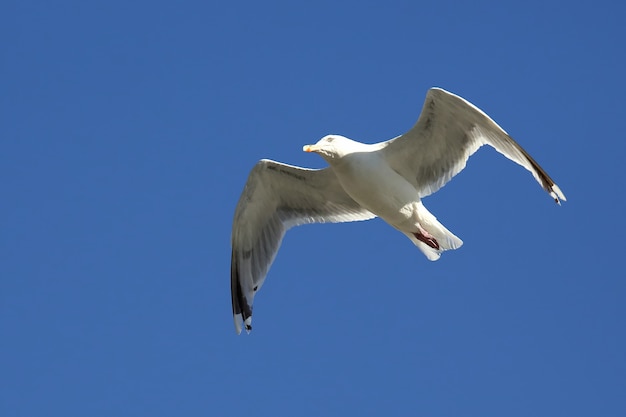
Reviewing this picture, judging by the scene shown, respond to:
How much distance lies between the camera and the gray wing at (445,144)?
28.5 feet

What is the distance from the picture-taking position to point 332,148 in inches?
348

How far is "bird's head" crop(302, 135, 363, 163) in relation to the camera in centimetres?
877

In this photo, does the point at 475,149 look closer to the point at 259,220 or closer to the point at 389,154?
the point at 389,154

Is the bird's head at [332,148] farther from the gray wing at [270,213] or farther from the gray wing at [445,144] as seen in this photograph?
the gray wing at [270,213]

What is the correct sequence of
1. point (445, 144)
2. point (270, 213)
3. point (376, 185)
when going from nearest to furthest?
point (376, 185)
point (445, 144)
point (270, 213)

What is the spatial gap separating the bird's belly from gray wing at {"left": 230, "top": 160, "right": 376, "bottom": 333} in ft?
2.14

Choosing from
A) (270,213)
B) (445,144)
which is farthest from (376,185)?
(270,213)

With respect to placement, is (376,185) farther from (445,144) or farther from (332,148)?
(445,144)

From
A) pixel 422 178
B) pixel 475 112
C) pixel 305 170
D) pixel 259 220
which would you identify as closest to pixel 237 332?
pixel 259 220

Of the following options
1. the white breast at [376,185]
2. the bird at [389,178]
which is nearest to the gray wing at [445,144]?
the bird at [389,178]

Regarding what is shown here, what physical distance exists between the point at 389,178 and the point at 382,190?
16 centimetres

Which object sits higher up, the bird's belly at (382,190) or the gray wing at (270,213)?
the gray wing at (270,213)

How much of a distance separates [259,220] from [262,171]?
65cm

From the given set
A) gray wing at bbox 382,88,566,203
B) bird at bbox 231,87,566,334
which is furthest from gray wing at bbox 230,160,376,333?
gray wing at bbox 382,88,566,203
